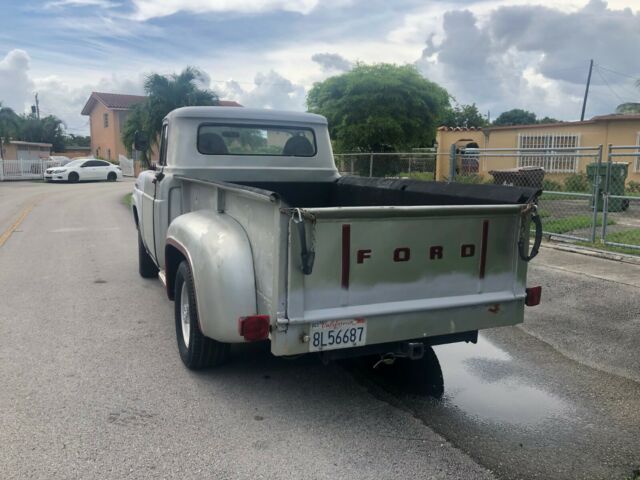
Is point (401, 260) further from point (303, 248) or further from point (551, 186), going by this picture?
point (551, 186)

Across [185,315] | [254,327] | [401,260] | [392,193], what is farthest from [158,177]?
[401,260]

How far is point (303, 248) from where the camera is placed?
128 inches

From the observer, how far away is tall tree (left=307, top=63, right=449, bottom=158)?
2464cm

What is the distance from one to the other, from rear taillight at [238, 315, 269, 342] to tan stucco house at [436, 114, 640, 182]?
16985 mm

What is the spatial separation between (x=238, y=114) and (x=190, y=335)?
271cm

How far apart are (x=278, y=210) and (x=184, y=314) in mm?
1828

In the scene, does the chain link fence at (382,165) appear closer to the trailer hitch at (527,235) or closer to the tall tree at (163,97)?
the tall tree at (163,97)

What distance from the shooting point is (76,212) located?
1644 centimetres

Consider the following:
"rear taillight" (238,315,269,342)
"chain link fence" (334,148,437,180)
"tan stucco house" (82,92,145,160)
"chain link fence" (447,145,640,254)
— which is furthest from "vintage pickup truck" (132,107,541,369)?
"tan stucco house" (82,92,145,160)

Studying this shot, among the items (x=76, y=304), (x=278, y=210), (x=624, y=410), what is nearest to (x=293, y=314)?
(x=278, y=210)

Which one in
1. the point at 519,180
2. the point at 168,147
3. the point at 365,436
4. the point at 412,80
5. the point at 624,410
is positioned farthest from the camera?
the point at 412,80

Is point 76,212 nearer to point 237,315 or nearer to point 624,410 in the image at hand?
point 237,315

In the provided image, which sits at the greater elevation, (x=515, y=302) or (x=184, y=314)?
(x=515, y=302)

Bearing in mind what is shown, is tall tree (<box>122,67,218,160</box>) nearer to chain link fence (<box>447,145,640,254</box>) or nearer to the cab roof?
chain link fence (<box>447,145,640,254</box>)
